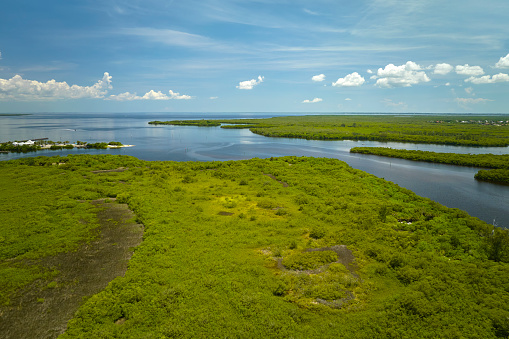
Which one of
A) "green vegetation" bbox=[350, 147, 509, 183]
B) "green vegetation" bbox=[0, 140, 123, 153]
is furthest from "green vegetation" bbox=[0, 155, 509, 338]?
"green vegetation" bbox=[0, 140, 123, 153]

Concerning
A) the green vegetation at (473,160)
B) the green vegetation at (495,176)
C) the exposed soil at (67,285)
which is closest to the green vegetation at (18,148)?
the exposed soil at (67,285)

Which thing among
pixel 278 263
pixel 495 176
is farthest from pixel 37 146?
pixel 495 176

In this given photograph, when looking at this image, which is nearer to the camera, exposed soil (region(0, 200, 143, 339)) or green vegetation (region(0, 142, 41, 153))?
exposed soil (region(0, 200, 143, 339))

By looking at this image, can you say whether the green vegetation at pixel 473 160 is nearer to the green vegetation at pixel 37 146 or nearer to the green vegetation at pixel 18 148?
the green vegetation at pixel 37 146

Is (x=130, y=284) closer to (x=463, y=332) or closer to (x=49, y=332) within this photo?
(x=49, y=332)

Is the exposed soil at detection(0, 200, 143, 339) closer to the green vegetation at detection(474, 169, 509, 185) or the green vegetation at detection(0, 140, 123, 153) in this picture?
the green vegetation at detection(474, 169, 509, 185)
